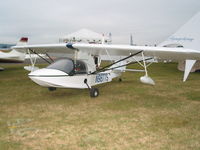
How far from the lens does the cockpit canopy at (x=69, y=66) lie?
701 centimetres

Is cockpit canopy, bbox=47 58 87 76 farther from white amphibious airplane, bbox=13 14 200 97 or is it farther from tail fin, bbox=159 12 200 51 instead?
tail fin, bbox=159 12 200 51

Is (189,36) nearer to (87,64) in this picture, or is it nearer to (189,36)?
(189,36)

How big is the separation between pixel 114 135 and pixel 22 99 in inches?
183

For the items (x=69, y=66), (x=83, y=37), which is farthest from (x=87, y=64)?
(x=83, y=37)

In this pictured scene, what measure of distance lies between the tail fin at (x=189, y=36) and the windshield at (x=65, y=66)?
9.18m

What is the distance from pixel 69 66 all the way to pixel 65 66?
0.16m

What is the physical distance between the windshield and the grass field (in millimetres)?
1098

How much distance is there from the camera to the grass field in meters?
3.73

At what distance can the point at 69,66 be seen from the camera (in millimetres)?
7195

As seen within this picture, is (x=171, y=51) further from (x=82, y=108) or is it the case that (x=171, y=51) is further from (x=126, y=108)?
(x=82, y=108)

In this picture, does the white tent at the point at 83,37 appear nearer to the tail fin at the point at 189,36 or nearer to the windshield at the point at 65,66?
the tail fin at the point at 189,36

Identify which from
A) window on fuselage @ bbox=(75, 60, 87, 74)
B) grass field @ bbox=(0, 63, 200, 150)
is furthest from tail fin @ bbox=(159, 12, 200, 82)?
window on fuselage @ bbox=(75, 60, 87, 74)

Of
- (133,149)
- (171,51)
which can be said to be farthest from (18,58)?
(133,149)

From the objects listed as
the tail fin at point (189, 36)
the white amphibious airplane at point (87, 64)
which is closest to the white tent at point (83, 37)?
the tail fin at point (189, 36)
